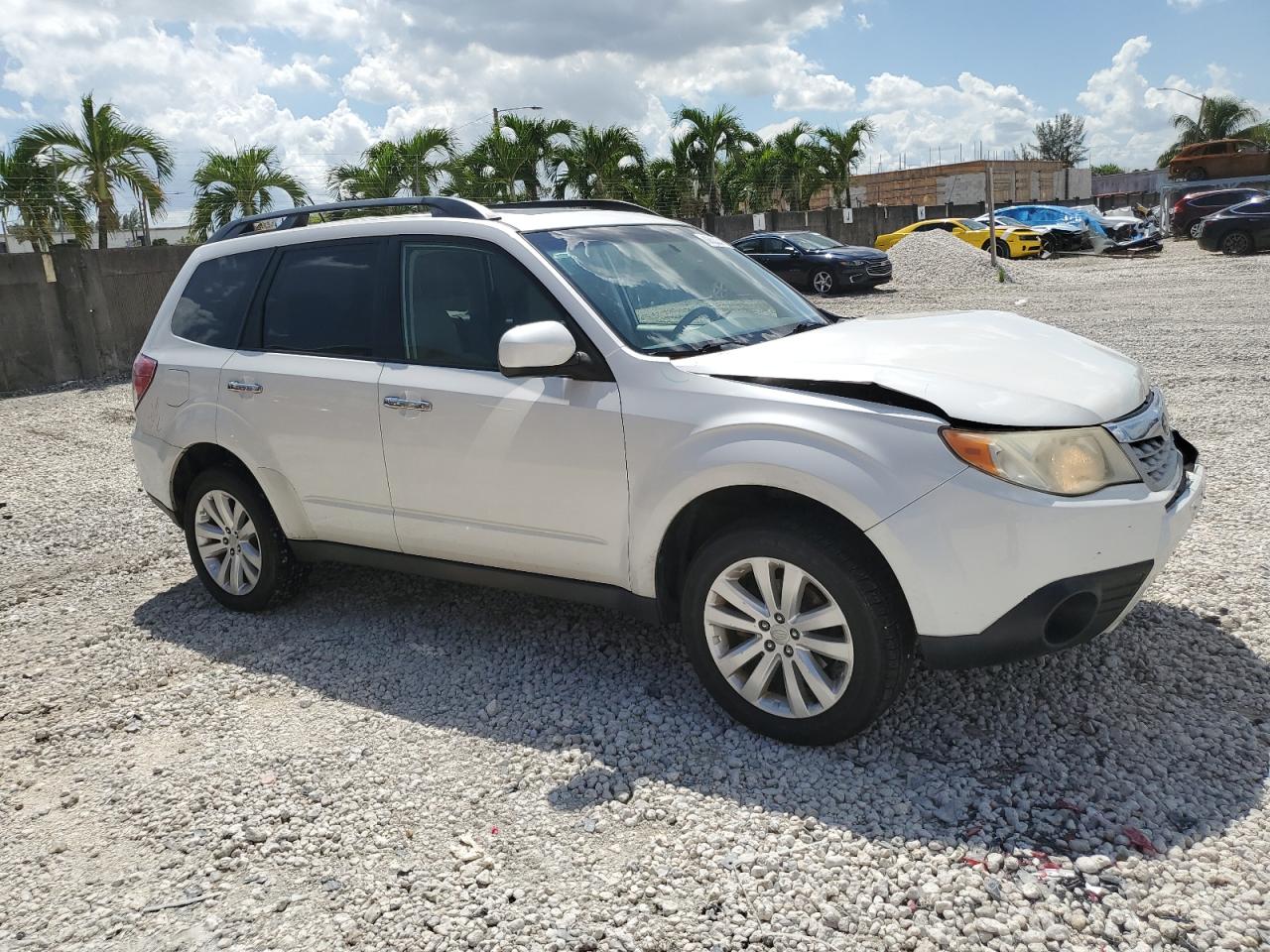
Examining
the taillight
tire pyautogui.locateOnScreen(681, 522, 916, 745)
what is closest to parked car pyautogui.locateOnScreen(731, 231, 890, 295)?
the taillight

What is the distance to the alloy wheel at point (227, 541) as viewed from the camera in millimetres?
5211

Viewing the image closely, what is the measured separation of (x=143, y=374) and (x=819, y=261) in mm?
18143

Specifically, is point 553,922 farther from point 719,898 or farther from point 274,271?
point 274,271

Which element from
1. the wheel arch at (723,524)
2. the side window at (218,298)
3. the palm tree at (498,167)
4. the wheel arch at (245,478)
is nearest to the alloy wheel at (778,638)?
the wheel arch at (723,524)

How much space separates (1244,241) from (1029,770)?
83.4 feet

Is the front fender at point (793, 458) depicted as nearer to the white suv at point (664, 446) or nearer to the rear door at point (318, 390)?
the white suv at point (664, 446)

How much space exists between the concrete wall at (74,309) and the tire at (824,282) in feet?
40.5

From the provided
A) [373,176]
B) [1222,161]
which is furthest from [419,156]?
[1222,161]

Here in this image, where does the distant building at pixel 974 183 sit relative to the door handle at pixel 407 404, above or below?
above

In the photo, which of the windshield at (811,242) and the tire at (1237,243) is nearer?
the windshield at (811,242)

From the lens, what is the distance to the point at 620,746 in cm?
380

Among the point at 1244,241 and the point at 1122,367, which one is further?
the point at 1244,241

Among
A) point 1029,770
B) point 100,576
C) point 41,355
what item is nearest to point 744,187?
point 41,355

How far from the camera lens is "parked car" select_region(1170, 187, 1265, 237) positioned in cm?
2979
